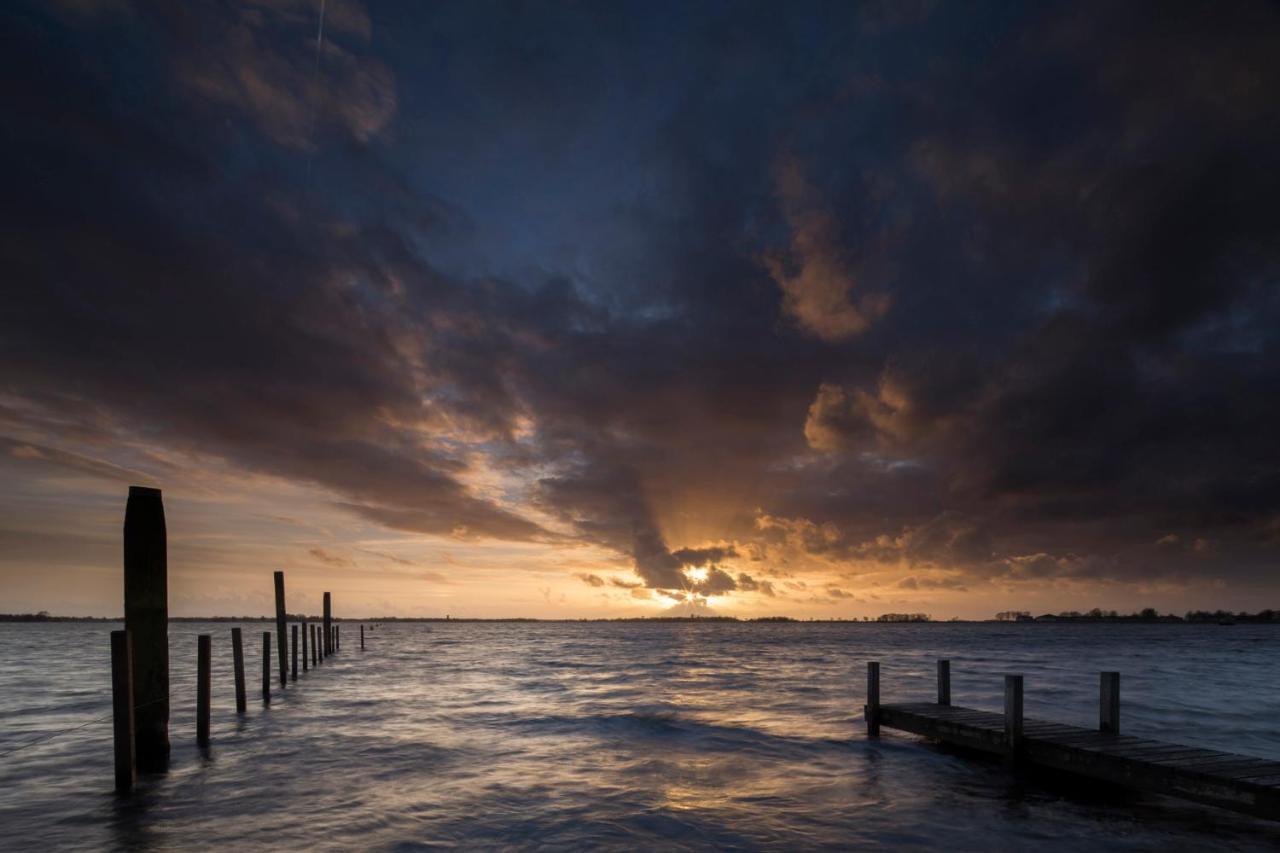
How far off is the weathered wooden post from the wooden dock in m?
A: 16.9

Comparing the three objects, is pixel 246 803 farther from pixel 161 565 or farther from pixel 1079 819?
pixel 1079 819

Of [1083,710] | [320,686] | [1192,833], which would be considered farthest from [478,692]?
[1192,833]

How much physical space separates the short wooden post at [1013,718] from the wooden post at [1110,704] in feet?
5.38

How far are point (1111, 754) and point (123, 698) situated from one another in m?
17.3

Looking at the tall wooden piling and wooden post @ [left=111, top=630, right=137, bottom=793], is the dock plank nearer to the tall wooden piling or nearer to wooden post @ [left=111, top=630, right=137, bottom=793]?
wooden post @ [left=111, top=630, right=137, bottom=793]

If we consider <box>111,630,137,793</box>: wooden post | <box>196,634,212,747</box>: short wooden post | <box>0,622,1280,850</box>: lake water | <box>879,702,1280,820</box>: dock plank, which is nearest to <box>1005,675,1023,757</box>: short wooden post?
<box>879,702,1280,820</box>: dock plank

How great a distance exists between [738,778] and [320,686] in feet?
88.4

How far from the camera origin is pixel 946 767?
16.8 meters

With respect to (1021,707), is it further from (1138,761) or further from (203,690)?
(203,690)

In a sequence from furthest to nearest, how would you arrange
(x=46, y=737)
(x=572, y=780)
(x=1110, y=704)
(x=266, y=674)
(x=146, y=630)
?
(x=266, y=674) < (x=46, y=737) < (x=572, y=780) < (x=1110, y=704) < (x=146, y=630)

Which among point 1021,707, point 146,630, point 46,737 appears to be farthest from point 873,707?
point 46,737

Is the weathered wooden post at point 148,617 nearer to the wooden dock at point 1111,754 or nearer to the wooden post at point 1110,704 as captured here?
the wooden dock at point 1111,754

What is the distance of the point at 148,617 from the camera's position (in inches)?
554

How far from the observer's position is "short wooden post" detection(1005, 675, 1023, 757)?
1466 cm
